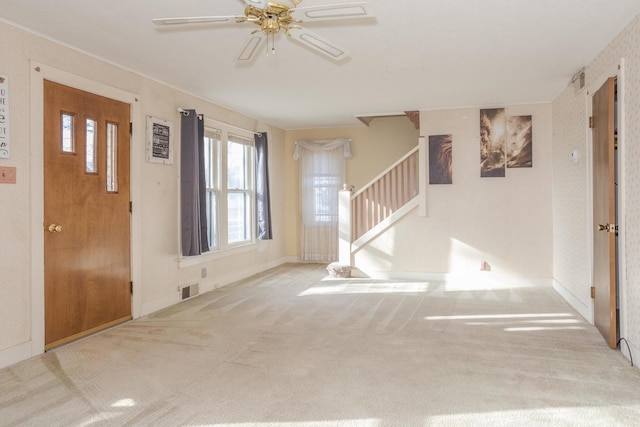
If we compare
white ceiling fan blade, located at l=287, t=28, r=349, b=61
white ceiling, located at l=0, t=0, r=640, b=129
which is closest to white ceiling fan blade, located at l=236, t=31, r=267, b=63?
white ceiling fan blade, located at l=287, t=28, r=349, b=61

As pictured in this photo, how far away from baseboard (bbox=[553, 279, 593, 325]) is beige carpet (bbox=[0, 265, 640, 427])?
0.32 ft

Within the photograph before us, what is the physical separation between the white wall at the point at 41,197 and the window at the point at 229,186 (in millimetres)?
315

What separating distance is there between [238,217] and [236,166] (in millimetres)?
799

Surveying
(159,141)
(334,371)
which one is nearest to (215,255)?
(159,141)

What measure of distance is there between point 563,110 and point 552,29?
2271mm

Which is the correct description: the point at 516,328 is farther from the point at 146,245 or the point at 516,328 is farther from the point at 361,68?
the point at 146,245

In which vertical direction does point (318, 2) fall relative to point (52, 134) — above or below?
above

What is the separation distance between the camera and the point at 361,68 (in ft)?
15.3

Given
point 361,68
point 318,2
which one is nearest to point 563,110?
point 361,68

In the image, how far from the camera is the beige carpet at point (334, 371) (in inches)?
103

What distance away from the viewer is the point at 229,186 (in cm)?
680

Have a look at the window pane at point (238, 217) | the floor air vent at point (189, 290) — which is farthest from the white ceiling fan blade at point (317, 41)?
the window pane at point (238, 217)

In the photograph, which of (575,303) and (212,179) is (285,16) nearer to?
(212,179)

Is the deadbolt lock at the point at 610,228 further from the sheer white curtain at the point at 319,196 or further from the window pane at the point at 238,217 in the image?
the sheer white curtain at the point at 319,196
